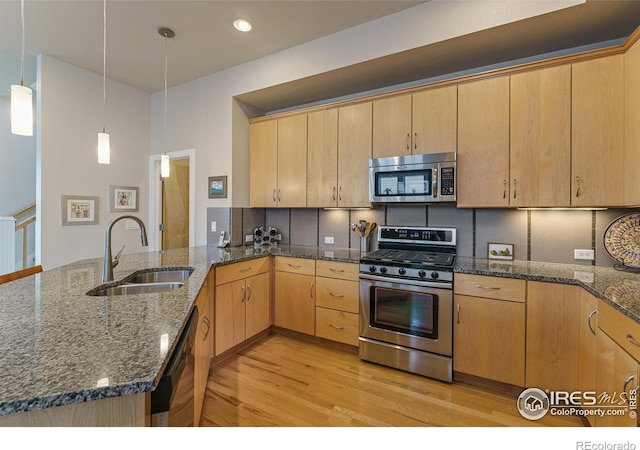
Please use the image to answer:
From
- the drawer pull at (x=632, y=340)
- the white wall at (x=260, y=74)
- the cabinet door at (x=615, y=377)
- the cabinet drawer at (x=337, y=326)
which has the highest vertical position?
the white wall at (x=260, y=74)

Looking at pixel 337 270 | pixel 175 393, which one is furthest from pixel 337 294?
pixel 175 393

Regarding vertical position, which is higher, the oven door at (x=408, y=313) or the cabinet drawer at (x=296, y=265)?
the cabinet drawer at (x=296, y=265)

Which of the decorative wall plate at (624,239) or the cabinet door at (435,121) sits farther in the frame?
the cabinet door at (435,121)

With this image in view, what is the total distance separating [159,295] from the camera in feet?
4.39

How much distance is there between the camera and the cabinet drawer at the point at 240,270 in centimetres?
244

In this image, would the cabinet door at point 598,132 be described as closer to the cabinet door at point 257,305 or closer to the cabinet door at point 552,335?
the cabinet door at point 552,335

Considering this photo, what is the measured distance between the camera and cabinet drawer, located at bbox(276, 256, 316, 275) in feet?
9.21

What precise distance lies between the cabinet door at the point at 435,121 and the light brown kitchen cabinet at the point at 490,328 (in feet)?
3.67

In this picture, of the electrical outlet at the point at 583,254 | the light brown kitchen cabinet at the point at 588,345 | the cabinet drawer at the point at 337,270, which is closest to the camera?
the light brown kitchen cabinet at the point at 588,345

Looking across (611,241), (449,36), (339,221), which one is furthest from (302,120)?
(611,241)

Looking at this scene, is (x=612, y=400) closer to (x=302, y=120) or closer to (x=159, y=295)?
(x=159, y=295)

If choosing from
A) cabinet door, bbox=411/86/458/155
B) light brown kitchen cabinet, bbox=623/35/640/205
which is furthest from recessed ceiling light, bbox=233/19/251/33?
light brown kitchen cabinet, bbox=623/35/640/205

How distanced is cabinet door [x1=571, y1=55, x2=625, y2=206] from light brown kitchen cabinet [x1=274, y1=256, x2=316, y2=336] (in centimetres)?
218

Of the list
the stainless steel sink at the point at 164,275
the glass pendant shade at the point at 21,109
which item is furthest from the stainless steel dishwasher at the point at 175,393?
the glass pendant shade at the point at 21,109
